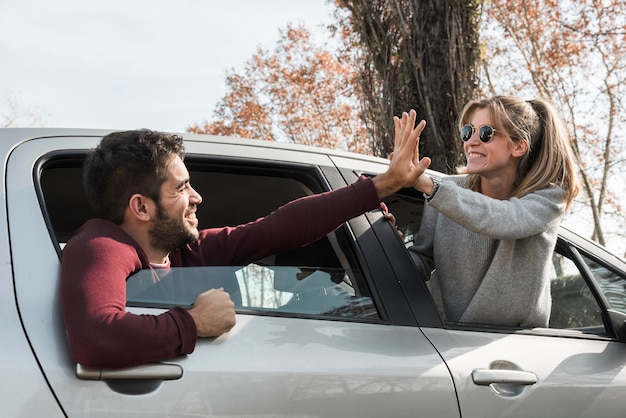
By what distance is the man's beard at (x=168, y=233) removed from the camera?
1892 millimetres

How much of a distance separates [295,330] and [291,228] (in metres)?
0.39

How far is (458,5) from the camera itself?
7047 millimetres

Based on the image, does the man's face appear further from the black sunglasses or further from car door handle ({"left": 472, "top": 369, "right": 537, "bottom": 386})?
the black sunglasses

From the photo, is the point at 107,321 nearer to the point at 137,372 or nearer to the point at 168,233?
the point at 137,372

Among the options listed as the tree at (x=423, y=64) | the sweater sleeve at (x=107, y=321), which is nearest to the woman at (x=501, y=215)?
the sweater sleeve at (x=107, y=321)

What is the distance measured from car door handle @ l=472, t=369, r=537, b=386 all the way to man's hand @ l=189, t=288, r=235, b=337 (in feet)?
2.38

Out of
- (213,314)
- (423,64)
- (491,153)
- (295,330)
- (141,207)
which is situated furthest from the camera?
(423,64)

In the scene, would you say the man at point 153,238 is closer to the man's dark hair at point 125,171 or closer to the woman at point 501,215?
the man's dark hair at point 125,171

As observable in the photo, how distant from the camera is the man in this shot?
1464 millimetres

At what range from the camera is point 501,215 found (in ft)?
6.97

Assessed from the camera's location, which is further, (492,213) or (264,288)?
(492,213)

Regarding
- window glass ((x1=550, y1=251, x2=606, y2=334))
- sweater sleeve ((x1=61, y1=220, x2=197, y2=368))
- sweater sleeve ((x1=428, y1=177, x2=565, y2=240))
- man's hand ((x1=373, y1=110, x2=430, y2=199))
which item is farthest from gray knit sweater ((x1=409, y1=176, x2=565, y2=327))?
sweater sleeve ((x1=61, y1=220, x2=197, y2=368))

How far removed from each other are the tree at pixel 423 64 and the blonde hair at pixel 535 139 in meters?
4.20

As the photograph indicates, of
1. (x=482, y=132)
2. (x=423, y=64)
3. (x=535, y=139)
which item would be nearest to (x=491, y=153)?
(x=482, y=132)
